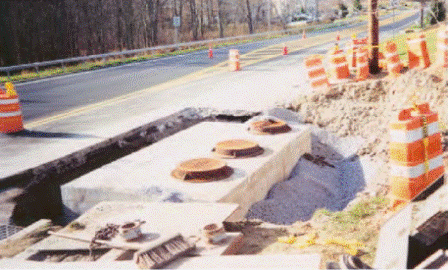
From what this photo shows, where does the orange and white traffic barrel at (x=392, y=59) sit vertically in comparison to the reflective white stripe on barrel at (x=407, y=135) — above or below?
above

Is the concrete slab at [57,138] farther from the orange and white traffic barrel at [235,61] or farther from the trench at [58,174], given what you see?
the orange and white traffic barrel at [235,61]

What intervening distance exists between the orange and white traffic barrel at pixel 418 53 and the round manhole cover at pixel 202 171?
26.8ft

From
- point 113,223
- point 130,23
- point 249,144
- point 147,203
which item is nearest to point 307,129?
point 249,144

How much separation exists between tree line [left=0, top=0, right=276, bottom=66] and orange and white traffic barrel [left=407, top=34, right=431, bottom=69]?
20.9 m

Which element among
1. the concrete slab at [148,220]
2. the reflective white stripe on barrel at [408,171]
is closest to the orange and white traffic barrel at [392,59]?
the reflective white stripe on barrel at [408,171]

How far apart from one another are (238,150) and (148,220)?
2839 millimetres

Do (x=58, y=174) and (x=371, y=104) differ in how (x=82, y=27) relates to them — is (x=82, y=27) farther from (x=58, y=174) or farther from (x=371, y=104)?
(x=58, y=174)

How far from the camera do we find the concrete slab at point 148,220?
5438 mm

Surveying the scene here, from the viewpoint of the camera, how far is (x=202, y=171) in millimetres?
7352

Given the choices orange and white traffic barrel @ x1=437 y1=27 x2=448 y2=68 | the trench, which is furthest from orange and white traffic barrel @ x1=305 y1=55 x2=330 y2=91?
A: the trench

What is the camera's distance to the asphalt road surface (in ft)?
48.2

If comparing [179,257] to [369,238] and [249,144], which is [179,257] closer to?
[369,238]

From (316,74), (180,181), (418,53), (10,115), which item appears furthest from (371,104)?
(10,115)

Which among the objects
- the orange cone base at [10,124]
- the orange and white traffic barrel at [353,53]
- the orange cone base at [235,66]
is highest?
the orange and white traffic barrel at [353,53]
